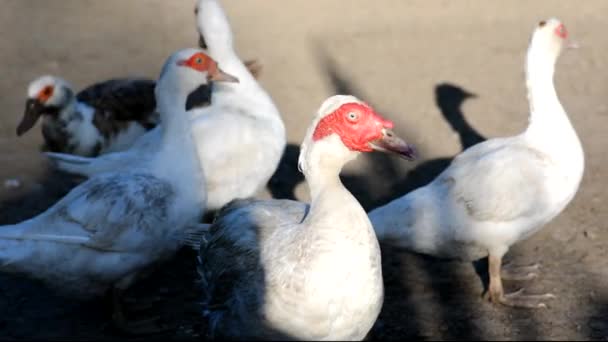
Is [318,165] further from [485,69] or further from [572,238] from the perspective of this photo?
[485,69]

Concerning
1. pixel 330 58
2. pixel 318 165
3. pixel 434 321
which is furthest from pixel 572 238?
pixel 330 58

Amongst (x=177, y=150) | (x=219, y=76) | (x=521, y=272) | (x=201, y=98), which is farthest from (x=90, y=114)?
(x=521, y=272)

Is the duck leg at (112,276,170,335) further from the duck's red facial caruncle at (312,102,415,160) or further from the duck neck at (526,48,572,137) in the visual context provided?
the duck neck at (526,48,572,137)

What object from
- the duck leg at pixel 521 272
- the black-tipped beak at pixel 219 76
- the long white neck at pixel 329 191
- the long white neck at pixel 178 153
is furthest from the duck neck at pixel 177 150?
the duck leg at pixel 521 272

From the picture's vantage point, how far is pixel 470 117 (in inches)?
299

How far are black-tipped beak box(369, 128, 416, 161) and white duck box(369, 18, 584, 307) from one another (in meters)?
1.22

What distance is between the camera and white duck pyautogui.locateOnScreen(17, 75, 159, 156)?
638cm

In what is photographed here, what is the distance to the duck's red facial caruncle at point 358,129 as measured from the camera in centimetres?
381

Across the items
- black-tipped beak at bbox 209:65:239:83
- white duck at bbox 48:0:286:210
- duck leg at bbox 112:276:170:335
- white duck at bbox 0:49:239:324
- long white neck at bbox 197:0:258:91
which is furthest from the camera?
long white neck at bbox 197:0:258:91

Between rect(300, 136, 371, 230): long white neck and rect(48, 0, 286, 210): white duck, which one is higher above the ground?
rect(300, 136, 371, 230): long white neck

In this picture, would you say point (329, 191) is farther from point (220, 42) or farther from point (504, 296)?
point (220, 42)

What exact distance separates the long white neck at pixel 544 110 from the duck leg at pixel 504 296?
71 centimetres

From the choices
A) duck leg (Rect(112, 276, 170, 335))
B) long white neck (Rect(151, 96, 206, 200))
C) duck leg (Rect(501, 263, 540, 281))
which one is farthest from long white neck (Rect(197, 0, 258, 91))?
duck leg (Rect(501, 263, 540, 281))

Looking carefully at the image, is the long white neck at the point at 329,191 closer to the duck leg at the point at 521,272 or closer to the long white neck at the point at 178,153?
the long white neck at the point at 178,153
